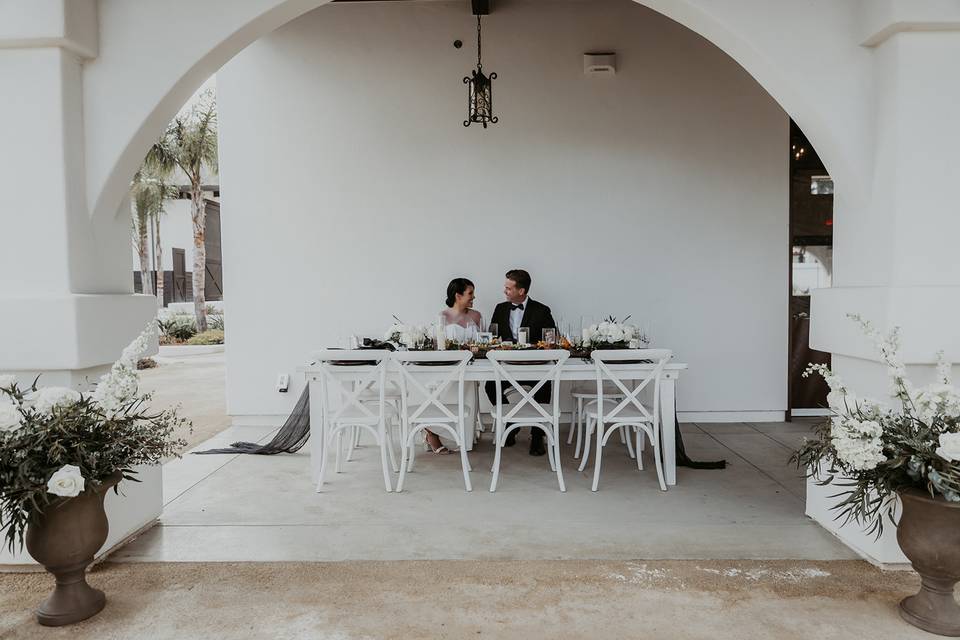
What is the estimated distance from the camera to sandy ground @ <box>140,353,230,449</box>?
6.23m

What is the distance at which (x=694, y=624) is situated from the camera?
2469 millimetres

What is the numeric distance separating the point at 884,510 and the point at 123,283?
3.99 metres

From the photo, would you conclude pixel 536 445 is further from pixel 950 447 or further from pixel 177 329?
pixel 177 329

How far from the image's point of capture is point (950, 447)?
221 cm

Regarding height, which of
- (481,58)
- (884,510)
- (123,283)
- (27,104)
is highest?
(481,58)

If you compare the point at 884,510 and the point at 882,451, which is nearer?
the point at 882,451

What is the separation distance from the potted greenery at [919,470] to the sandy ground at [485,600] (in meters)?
0.17

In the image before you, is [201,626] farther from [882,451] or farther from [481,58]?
[481,58]

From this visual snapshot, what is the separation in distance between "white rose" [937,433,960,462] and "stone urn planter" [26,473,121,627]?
3124mm

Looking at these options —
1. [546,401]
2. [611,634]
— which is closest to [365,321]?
[546,401]

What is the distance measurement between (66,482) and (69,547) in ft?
1.08

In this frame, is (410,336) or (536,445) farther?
(536,445)

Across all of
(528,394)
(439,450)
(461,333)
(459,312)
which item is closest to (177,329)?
(459,312)

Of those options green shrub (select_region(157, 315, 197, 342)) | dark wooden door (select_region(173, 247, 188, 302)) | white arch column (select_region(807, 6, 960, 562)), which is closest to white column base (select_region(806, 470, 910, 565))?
white arch column (select_region(807, 6, 960, 562))
